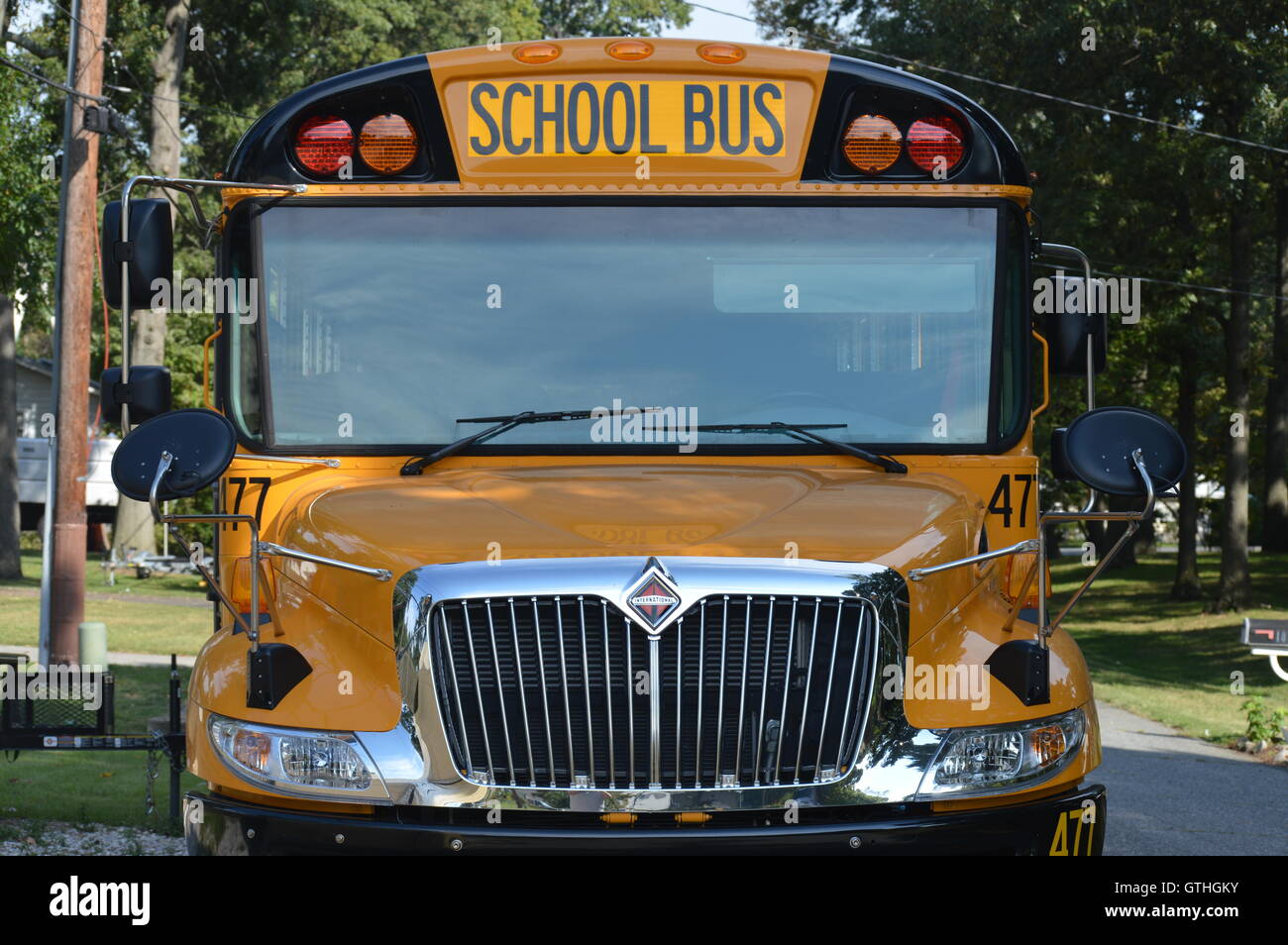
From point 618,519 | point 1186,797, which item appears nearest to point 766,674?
point 618,519

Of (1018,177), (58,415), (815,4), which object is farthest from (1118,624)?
(1018,177)

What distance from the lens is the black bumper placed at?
3393 mm

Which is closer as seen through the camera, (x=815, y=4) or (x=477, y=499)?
(x=477, y=499)

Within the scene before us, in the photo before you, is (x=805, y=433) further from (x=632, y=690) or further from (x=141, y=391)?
(x=141, y=391)

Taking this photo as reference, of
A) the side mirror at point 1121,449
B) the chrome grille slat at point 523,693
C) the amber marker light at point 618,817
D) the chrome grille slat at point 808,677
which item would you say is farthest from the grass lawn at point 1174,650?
the chrome grille slat at point 523,693

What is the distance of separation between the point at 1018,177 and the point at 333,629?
2.45 metres

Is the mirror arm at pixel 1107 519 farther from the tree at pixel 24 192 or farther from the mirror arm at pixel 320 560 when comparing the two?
the tree at pixel 24 192

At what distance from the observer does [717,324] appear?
14.8 ft

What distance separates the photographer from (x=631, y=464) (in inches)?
171

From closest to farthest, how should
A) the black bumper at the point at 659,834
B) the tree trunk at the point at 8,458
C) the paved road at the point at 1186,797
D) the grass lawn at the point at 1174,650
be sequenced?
1. the black bumper at the point at 659,834
2. the paved road at the point at 1186,797
3. the grass lawn at the point at 1174,650
4. the tree trunk at the point at 8,458

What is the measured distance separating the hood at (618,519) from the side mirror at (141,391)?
86 cm

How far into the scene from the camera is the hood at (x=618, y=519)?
141 inches

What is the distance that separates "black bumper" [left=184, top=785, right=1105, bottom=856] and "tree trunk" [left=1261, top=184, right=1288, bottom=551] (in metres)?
21.2
